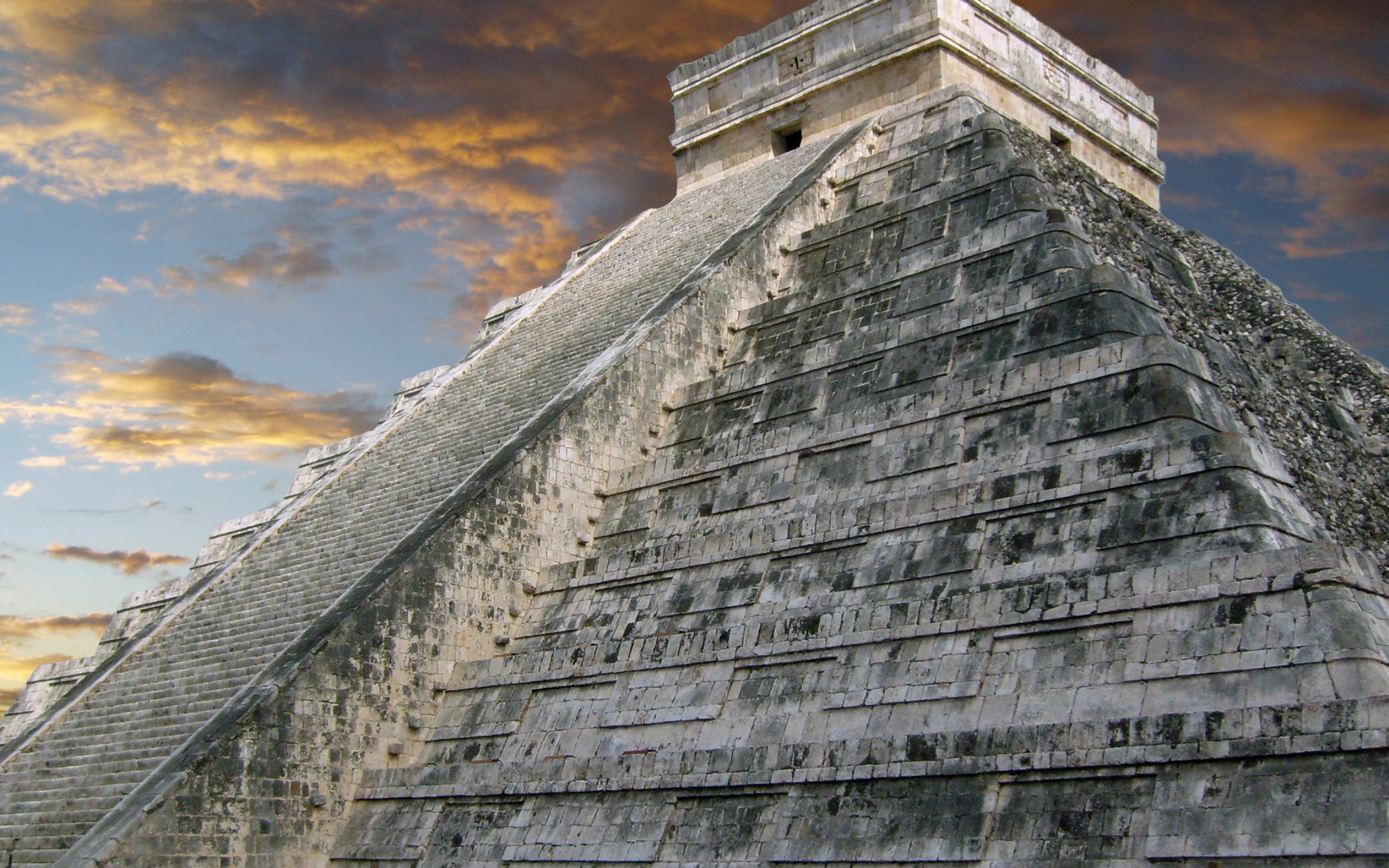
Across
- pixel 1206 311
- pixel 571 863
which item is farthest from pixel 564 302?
pixel 571 863

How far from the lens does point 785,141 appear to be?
1845 centimetres

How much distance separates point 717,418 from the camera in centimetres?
1223

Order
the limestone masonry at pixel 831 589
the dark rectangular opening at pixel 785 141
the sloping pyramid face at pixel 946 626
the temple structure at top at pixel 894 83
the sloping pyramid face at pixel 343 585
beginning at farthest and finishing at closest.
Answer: the dark rectangular opening at pixel 785 141 → the temple structure at top at pixel 894 83 → the sloping pyramid face at pixel 343 585 → the limestone masonry at pixel 831 589 → the sloping pyramid face at pixel 946 626

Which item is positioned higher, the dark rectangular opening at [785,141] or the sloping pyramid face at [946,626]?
the dark rectangular opening at [785,141]

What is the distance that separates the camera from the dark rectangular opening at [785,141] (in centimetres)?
1828

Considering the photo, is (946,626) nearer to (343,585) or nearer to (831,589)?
(831,589)

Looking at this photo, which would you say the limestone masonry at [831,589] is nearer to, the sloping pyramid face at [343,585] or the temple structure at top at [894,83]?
the sloping pyramid face at [343,585]

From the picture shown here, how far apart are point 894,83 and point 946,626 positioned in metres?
9.65

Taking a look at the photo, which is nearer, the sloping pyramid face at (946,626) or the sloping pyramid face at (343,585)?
the sloping pyramid face at (946,626)

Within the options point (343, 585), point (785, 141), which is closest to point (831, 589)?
point (343, 585)

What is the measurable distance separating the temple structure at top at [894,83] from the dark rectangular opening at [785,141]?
0.6 inches

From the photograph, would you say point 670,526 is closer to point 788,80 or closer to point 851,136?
point 851,136

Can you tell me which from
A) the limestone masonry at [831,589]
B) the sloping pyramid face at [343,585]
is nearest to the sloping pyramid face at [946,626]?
the limestone masonry at [831,589]

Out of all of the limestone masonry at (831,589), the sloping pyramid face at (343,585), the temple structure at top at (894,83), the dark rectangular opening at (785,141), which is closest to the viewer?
the limestone masonry at (831,589)
